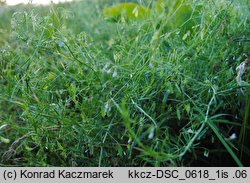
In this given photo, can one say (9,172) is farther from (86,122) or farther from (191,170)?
(191,170)

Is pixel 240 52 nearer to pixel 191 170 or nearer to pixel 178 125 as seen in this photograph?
pixel 178 125

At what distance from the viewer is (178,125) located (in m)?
0.93

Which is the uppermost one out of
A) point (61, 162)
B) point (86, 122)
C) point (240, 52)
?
point (240, 52)

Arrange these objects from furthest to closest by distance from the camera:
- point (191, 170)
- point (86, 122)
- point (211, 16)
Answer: point (211, 16)
point (86, 122)
point (191, 170)

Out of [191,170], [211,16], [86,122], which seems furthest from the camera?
[211,16]

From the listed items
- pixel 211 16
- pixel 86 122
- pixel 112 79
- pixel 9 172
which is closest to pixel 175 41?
pixel 211 16

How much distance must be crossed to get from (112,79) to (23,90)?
22cm

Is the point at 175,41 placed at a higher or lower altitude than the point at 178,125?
higher

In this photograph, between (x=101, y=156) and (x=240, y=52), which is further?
(x=240, y=52)

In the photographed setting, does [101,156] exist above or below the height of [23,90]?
below

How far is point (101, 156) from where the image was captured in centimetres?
86

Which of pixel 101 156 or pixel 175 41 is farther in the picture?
pixel 175 41

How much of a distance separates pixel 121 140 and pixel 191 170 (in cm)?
20

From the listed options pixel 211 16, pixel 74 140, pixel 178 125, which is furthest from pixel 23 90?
pixel 211 16
